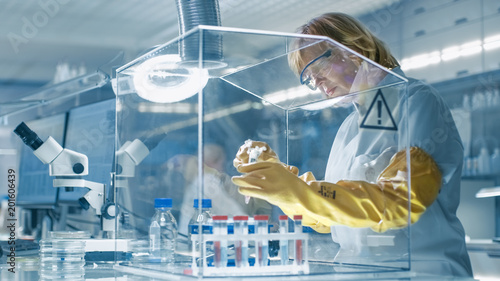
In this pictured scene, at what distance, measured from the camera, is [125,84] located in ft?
5.79

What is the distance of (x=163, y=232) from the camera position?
154 cm

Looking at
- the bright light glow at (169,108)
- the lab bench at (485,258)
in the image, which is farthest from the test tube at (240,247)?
the lab bench at (485,258)

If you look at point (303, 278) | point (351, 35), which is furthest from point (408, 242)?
point (351, 35)

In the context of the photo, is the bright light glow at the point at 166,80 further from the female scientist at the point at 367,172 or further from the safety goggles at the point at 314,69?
the safety goggles at the point at 314,69

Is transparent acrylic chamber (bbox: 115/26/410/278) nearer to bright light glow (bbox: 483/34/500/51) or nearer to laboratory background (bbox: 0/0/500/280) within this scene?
laboratory background (bbox: 0/0/500/280)

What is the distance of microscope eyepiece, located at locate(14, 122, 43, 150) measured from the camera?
1.99 meters

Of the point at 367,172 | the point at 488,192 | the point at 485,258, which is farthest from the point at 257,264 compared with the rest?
the point at 488,192

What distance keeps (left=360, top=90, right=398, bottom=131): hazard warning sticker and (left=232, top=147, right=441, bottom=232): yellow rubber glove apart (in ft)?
0.27

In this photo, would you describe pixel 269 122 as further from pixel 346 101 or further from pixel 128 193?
pixel 128 193

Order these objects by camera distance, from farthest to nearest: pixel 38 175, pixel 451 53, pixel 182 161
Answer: pixel 451 53 → pixel 38 175 → pixel 182 161

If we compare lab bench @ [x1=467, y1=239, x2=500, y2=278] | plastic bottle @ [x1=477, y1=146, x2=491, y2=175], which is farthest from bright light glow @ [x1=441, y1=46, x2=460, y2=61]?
lab bench @ [x1=467, y1=239, x2=500, y2=278]

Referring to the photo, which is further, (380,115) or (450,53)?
(450,53)

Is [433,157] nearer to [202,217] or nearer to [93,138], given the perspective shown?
[202,217]

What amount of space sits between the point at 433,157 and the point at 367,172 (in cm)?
21
